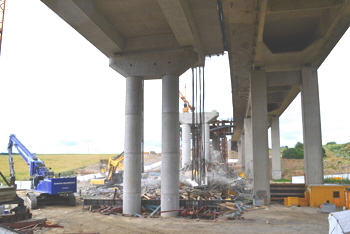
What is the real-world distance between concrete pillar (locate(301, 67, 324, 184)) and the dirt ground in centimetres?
335

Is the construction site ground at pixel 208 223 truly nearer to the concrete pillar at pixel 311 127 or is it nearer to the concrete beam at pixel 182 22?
the concrete pillar at pixel 311 127

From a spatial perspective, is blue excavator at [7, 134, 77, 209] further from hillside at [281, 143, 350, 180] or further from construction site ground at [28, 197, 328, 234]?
hillside at [281, 143, 350, 180]

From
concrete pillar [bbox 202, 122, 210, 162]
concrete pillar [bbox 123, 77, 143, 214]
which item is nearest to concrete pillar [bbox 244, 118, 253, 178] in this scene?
concrete pillar [bbox 202, 122, 210, 162]

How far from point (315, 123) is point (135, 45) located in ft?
41.7

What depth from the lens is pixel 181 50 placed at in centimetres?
1858

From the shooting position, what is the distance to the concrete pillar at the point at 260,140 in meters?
20.4

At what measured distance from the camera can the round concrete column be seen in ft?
59.8

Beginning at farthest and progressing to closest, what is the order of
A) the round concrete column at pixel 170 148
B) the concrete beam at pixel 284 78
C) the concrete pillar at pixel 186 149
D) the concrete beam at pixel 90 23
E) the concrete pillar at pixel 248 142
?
the concrete pillar at pixel 186 149 → the concrete pillar at pixel 248 142 → the concrete beam at pixel 284 78 → the round concrete column at pixel 170 148 → the concrete beam at pixel 90 23

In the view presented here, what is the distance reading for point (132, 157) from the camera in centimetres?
1898

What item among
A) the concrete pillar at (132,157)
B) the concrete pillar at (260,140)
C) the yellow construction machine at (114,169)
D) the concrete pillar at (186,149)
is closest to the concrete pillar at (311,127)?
the concrete pillar at (260,140)

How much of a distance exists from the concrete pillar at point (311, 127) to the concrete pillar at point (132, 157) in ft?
36.0

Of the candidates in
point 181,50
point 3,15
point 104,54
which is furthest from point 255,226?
point 3,15

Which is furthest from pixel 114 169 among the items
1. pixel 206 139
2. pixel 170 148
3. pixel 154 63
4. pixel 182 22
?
pixel 206 139

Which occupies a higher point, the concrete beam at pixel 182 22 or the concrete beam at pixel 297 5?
the concrete beam at pixel 297 5
